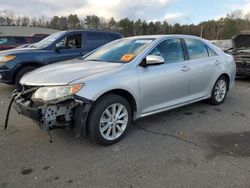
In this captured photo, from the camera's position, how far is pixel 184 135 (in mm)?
4211

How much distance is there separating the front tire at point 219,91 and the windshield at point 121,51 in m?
2.14

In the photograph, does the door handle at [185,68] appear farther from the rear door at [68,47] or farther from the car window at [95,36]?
the car window at [95,36]

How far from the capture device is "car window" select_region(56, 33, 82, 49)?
7.64 meters

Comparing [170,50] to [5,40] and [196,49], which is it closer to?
[196,49]

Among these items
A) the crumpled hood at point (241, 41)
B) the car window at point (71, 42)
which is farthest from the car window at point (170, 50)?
the crumpled hood at point (241, 41)

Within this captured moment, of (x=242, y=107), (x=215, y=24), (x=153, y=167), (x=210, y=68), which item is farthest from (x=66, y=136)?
(x=215, y=24)

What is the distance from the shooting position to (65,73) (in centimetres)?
377

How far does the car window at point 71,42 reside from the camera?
7645 mm

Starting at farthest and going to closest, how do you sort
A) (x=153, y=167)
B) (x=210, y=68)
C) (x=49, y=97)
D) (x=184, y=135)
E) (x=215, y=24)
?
(x=215, y=24)
(x=210, y=68)
(x=184, y=135)
(x=49, y=97)
(x=153, y=167)

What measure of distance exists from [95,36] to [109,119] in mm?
5338

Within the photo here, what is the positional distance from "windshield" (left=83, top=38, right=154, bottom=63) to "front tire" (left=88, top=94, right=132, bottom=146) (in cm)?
76

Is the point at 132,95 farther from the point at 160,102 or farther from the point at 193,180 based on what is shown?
the point at 193,180

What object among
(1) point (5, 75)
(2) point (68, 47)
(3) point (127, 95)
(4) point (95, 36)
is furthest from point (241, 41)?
(1) point (5, 75)

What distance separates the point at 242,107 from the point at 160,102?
2469mm
